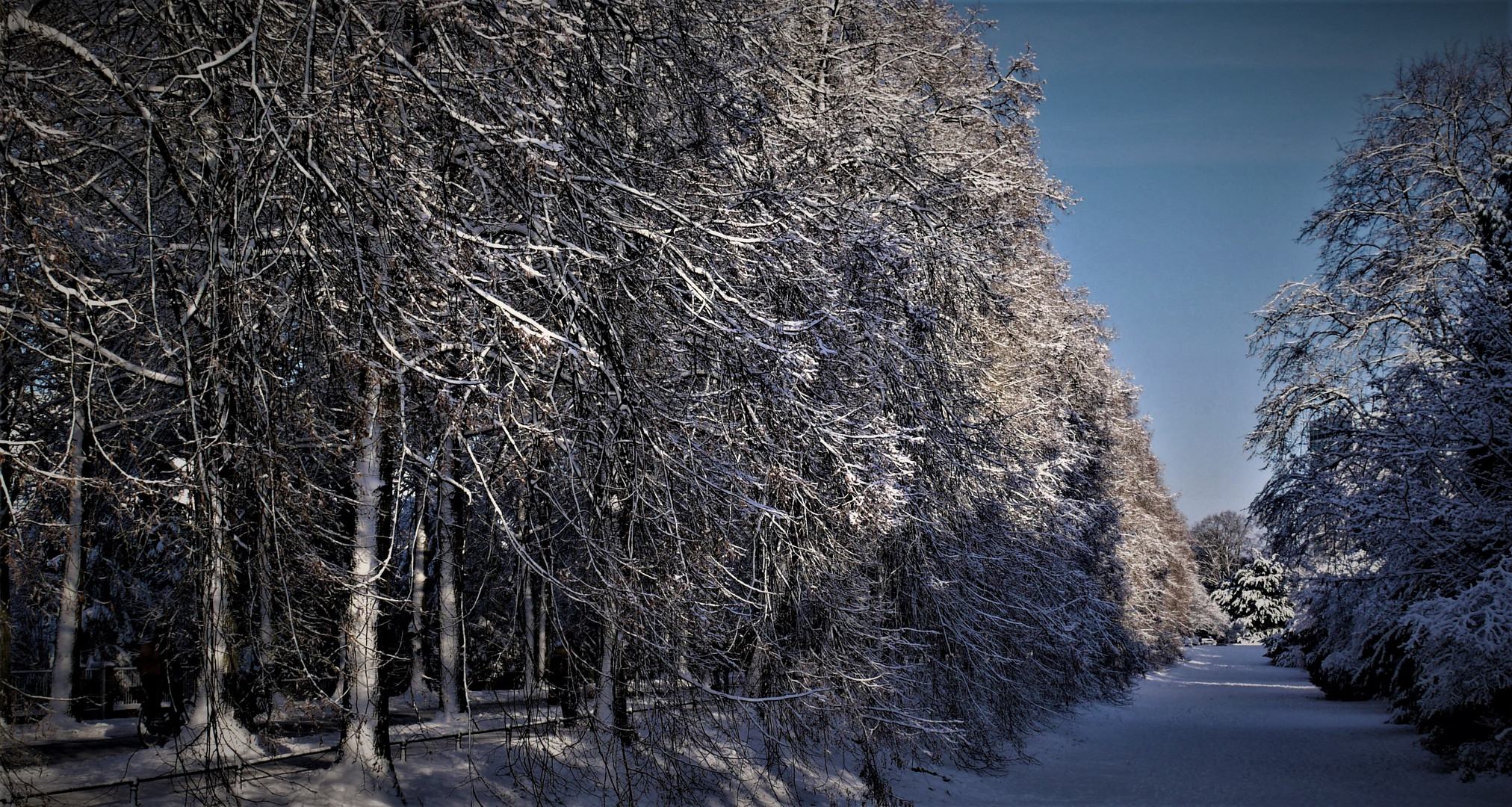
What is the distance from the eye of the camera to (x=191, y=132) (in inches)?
232

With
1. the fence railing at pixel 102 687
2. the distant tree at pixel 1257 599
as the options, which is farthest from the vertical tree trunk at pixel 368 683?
the distant tree at pixel 1257 599

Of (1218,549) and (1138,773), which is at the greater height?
(1218,549)

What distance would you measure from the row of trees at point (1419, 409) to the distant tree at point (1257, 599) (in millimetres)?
50836

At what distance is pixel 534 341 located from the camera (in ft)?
17.3

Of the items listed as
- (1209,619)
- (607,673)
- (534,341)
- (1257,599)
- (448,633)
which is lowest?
(1209,619)

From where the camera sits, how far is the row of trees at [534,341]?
515 cm

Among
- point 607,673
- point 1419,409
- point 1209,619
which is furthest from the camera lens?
point 1209,619

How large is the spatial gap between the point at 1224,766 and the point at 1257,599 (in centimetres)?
5562

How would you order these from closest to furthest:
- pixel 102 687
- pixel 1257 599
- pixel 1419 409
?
pixel 1419 409, pixel 102 687, pixel 1257 599

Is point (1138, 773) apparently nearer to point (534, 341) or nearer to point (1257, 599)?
point (534, 341)

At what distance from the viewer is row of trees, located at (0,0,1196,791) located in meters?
5.15

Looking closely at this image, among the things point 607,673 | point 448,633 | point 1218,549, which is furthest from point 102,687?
point 1218,549

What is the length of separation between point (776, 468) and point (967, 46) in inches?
407

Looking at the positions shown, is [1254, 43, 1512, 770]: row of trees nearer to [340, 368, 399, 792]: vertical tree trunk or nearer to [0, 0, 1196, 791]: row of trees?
[0, 0, 1196, 791]: row of trees
